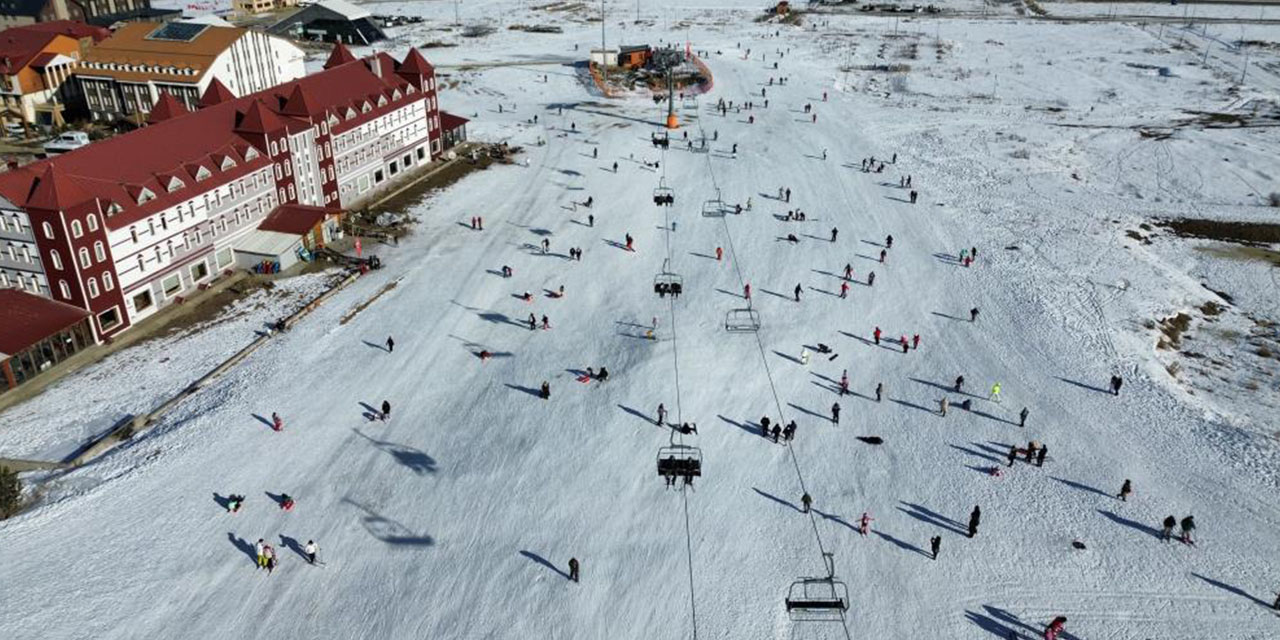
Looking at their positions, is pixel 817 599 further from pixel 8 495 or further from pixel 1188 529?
pixel 8 495

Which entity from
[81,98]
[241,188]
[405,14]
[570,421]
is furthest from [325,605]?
[405,14]

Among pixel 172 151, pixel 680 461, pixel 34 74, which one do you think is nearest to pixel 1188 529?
pixel 680 461

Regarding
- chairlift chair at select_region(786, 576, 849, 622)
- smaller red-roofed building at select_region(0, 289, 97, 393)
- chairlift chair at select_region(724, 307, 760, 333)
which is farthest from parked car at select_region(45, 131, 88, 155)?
chairlift chair at select_region(786, 576, 849, 622)

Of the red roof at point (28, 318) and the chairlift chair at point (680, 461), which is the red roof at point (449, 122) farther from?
the chairlift chair at point (680, 461)

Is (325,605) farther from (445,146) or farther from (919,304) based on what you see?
(445,146)

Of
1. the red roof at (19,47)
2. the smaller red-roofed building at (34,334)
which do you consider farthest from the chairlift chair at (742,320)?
the red roof at (19,47)

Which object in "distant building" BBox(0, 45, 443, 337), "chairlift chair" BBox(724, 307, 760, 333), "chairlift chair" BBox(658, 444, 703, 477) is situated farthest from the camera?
"chairlift chair" BBox(724, 307, 760, 333)

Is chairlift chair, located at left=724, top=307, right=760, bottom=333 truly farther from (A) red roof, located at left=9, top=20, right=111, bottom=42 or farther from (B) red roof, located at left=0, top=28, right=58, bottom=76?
(A) red roof, located at left=9, top=20, right=111, bottom=42
